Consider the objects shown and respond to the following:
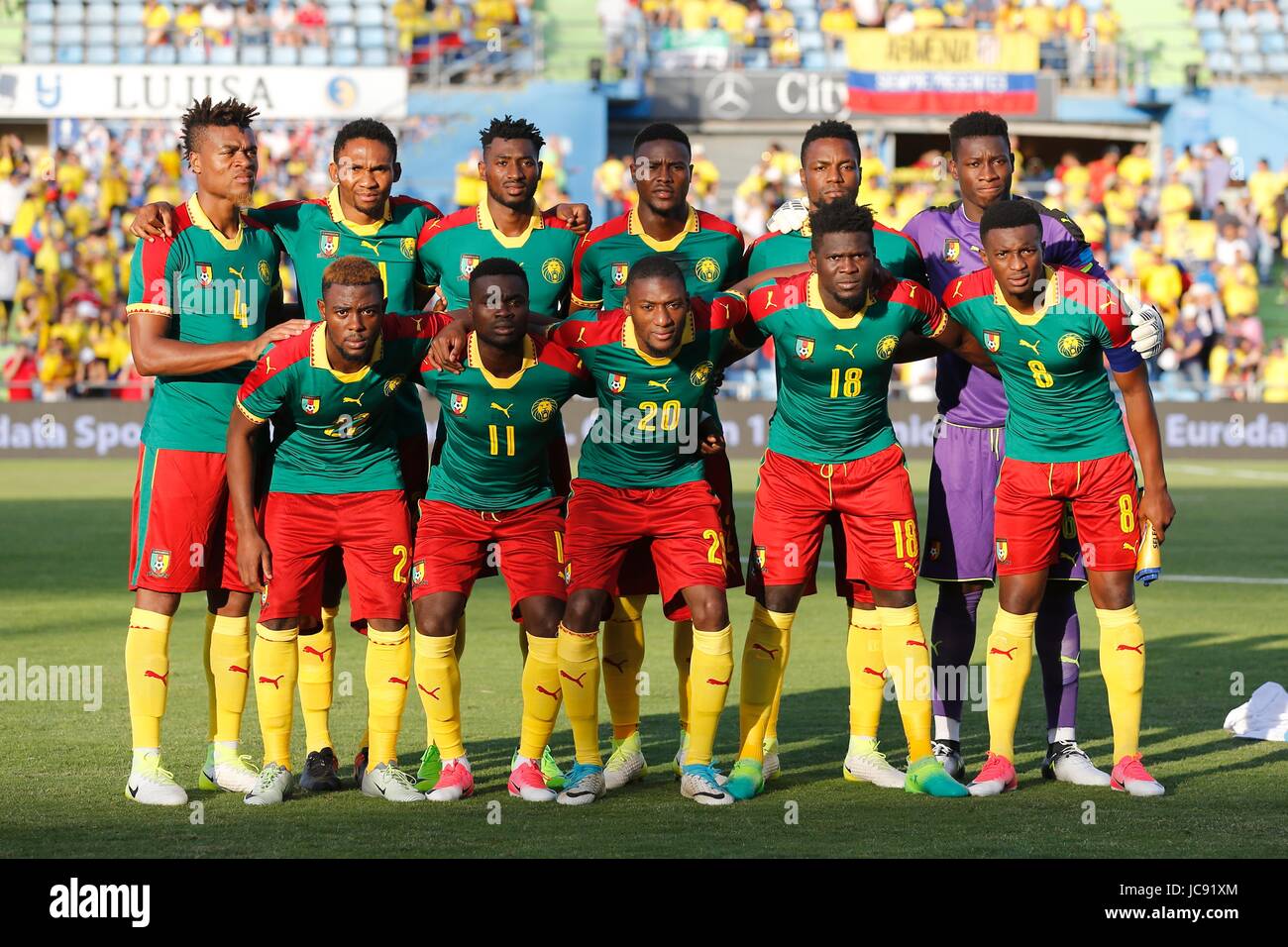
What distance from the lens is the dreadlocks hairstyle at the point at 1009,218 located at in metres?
6.62

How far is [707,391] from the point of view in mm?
6906

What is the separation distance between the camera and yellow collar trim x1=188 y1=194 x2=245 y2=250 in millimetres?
6801

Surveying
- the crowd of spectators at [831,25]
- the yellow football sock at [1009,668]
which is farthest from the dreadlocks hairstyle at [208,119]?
the crowd of spectators at [831,25]

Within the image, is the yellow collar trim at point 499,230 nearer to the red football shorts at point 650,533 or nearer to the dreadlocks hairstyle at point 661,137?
the dreadlocks hairstyle at point 661,137

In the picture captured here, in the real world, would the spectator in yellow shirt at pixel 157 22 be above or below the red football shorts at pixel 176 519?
above

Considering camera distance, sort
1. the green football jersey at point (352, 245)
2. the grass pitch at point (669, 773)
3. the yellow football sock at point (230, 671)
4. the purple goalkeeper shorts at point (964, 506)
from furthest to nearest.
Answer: the purple goalkeeper shorts at point (964, 506)
the green football jersey at point (352, 245)
the yellow football sock at point (230, 671)
the grass pitch at point (669, 773)

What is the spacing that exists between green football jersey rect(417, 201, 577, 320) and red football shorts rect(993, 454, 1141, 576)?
6.32ft

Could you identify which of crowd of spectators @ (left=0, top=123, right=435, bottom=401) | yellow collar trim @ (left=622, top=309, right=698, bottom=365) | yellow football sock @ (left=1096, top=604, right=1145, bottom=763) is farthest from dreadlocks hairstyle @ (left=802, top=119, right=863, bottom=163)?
crowd of spectators @ (left=0, top=123, right=435, bottom=401)

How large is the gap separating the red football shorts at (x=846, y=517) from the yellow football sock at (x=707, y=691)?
1.20 ft

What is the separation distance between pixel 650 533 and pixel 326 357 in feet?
4.46

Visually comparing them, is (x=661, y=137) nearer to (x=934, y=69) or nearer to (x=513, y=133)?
(x=513, y=133)

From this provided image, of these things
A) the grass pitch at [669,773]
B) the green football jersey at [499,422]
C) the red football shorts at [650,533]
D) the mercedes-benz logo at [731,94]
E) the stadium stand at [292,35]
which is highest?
the stadium stand at [292,35]

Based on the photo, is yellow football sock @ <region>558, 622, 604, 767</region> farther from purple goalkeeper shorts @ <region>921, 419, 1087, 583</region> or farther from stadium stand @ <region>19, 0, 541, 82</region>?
stadium stand @ <region>19, 0, 541, 82</region>
